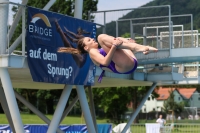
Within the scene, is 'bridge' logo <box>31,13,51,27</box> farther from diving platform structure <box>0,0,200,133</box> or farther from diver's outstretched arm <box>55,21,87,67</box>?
diver's outstretched arm <box>55,21,87,67</box>

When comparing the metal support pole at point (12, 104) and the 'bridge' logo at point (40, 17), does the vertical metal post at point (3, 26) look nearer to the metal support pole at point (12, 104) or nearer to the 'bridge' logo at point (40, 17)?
the metal support pole at point (12, 104)

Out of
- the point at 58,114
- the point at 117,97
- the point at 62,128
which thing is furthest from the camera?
the point at 117,97

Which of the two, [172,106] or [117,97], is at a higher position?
[117,97]

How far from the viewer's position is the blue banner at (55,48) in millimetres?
14242

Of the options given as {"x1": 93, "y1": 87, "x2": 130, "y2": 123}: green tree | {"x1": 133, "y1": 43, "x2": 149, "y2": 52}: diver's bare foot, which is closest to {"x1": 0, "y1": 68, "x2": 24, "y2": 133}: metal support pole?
{"x1": 133, "y1": 43, "x2": 149, "y2": 52}: diver's bare foot

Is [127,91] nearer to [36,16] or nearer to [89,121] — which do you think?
[89,121]

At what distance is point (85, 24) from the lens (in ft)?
54.1

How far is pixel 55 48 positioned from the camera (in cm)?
1512

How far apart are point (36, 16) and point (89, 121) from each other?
15.1ft

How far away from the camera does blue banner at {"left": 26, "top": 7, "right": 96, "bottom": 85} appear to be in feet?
46.7

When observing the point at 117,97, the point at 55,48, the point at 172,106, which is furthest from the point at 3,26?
the point at 172,106

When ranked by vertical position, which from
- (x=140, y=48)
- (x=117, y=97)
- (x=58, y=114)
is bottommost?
(x=117, y=97)

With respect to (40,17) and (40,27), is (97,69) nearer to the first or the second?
(40,27)

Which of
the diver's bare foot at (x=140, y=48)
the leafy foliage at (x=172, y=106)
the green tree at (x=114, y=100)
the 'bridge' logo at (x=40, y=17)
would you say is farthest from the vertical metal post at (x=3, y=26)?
the leafy foliage at (x=172, y=106)
